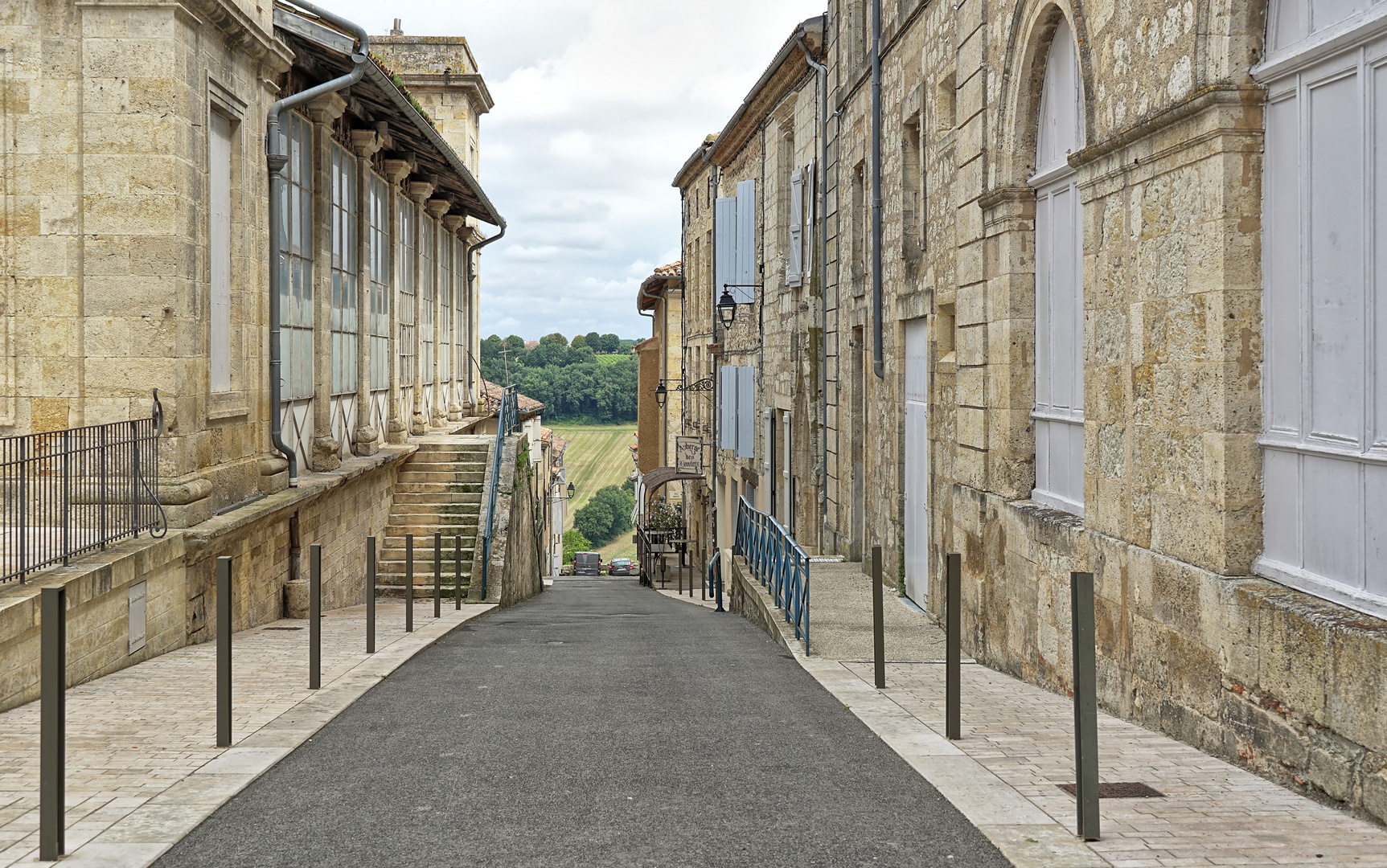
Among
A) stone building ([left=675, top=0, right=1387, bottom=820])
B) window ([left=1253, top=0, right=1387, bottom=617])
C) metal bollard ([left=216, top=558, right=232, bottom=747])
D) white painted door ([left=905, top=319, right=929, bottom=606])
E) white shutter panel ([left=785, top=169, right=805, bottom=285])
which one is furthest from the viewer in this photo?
white shutter panel ([left=785, top=169, right=805, bottom=285])

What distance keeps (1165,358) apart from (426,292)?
55.9 feet

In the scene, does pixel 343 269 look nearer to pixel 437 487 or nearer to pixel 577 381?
pixel 437 487

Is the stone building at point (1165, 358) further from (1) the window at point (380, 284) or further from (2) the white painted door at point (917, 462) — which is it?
(1) the window at point (380, 284)

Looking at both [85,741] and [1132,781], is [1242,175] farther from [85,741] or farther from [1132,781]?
[85,741]

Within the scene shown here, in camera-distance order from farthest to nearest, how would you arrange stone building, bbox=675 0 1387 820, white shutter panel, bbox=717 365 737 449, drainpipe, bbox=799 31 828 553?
1. white shutter panel, bbox=717 365 737 449
2. drainpipe, bbox=799 31 828 553
3. stone building, bbox=675 0 1387 820

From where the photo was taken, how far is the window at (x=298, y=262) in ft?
39.8

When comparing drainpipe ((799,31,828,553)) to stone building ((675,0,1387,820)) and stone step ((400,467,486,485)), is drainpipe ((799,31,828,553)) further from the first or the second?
stone step ((400,467,486,485))

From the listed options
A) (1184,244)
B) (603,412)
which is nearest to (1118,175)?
(1184,244)

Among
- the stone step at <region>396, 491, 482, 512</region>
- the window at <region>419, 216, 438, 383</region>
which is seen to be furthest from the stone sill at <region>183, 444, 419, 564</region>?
the window at <region>419, 216, 438, 383</region>

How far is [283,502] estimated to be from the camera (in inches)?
421

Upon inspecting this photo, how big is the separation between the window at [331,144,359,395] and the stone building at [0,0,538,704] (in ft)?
0.22

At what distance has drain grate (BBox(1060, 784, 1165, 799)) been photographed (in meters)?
4.71

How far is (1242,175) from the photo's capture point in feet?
17.2

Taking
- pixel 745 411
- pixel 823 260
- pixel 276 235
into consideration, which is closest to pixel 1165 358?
pixel 276 235
